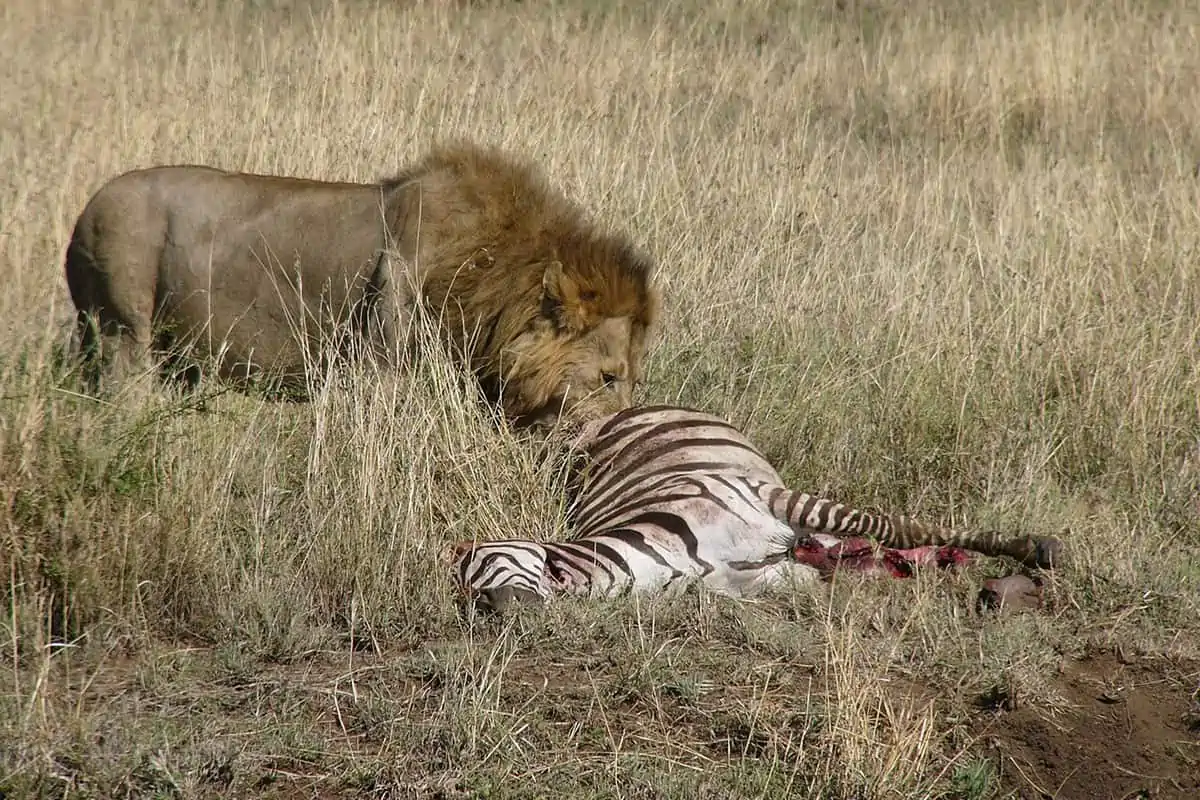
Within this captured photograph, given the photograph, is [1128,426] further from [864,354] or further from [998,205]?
[998,205]

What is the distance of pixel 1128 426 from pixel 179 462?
3.95 m

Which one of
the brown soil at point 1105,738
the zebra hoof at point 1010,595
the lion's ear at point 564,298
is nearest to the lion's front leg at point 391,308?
the lion's ear at point 564,298

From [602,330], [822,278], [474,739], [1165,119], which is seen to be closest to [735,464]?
[602,330]

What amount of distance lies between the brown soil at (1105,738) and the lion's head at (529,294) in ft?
7.51

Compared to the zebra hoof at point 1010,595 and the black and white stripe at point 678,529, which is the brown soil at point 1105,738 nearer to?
the zebra hoof at point 1010,595

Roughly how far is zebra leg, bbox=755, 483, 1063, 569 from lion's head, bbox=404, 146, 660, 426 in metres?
1.00

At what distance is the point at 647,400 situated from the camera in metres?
6.80

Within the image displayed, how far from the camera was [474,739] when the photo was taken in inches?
154

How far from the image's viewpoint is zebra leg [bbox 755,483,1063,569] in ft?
17.6

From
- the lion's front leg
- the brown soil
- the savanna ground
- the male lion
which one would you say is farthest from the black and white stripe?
the lion's front leg

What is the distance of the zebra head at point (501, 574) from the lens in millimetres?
4789

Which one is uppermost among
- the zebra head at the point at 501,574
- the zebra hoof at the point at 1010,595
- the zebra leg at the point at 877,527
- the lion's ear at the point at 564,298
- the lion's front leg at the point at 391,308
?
the lion's ear at the point at 564,298

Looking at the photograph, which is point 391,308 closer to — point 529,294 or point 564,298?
point 529,294

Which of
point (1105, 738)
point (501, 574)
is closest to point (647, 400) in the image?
point (501, 574)
